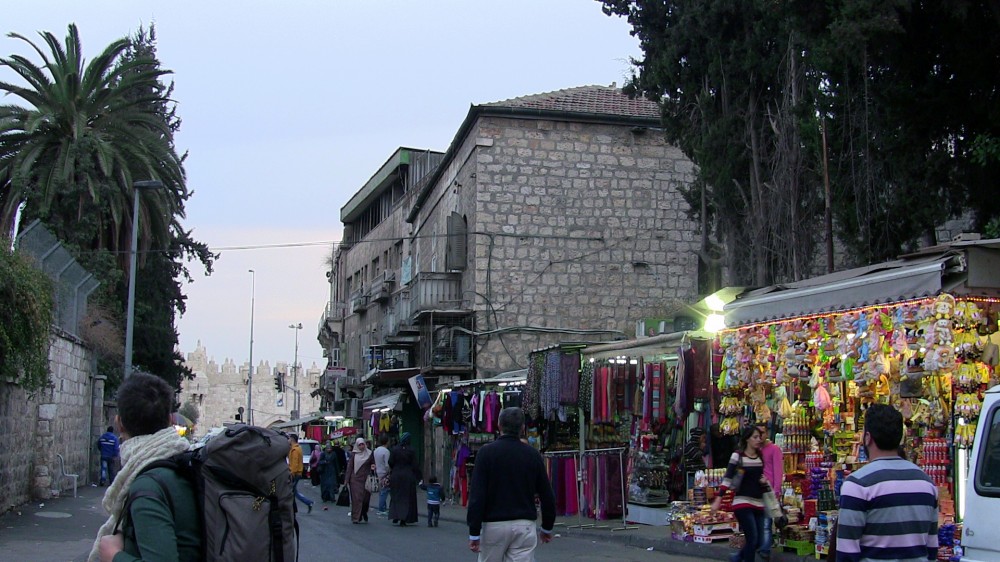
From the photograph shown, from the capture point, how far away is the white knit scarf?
3.75 m

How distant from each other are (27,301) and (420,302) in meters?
15.1

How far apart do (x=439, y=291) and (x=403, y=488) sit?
11316mm

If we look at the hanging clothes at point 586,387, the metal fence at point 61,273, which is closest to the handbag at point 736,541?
the hanging clothes at point 586,387

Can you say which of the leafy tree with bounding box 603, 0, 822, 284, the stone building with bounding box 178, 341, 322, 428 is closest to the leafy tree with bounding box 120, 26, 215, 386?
the leafy tree with bounding box 603, 0, 822, 284

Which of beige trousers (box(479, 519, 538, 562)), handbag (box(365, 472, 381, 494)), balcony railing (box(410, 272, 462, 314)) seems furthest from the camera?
balcony railing (box(410, 272, 462, 314))

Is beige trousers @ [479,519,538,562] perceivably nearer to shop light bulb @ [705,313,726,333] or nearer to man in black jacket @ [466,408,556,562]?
man in black jacket @ [466,408,556,562]

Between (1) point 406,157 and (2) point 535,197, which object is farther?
(1) point 406,157

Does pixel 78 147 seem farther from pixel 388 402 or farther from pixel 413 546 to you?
pixel 413 546

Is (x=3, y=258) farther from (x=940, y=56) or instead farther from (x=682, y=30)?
(x=940, y=56)

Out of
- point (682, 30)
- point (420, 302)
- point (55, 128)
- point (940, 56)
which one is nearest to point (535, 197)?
point (420, 302)

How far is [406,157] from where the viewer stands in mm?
44688

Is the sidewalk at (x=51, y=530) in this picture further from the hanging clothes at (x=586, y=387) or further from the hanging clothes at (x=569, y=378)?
the hanging clothes at (x=586, y=387)

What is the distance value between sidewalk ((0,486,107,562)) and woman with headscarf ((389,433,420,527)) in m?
5.18

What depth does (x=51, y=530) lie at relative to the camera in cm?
1669
